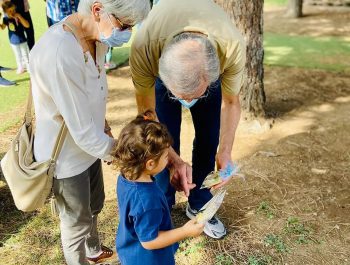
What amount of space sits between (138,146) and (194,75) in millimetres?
314

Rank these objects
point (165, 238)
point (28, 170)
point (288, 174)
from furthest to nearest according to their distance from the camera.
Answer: point (288, 174)
point (28, 170)
point (165, 238)

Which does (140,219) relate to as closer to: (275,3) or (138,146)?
(138,146)

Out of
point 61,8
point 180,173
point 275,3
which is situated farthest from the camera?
point 275,3

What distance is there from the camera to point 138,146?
1.45 metres

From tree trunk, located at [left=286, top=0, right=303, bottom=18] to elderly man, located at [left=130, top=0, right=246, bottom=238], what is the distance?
539 centimetres

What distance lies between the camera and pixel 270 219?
2.62m

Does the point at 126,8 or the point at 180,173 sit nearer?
the point at 126,8

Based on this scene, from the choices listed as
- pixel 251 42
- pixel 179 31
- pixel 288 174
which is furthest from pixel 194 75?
pixel 251 42

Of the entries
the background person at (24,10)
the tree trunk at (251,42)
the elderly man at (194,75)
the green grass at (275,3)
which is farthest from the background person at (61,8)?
the green grass at (275,3)

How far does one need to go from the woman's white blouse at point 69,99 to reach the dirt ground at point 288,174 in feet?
3.33

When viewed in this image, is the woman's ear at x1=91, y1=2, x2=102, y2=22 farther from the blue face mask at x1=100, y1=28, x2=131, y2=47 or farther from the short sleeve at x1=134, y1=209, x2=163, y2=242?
the short sleeve at x1=134, y1=209, x2=163, y2=242

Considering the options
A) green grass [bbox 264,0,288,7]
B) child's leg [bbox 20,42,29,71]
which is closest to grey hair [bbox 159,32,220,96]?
child's leg [bbox 20,42,29,71]

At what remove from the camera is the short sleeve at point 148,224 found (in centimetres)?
146

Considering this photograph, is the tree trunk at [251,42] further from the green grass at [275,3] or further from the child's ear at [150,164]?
the green grass at [275,3]
